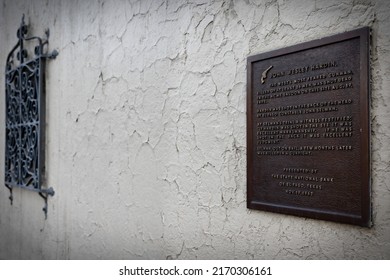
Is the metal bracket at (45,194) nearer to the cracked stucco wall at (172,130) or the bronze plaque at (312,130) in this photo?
the cracked stucco wall at (172,130)

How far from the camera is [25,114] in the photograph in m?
3.83

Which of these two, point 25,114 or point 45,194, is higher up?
point 25,114

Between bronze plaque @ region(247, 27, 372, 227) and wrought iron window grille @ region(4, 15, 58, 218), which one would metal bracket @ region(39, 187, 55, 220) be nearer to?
wrought iron window grille @ region(4, 15, 58, 218)

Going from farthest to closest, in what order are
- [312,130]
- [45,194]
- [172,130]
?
[45,194], [172,130], [312,130]

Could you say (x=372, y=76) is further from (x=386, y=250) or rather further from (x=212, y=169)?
(x=212, y=169)

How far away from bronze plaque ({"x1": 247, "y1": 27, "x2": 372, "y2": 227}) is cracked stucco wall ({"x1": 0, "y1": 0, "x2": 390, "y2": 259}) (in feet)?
0.18

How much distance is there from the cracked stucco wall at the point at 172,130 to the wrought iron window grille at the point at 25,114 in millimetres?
115

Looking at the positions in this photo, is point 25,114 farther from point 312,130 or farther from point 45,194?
point 312,130

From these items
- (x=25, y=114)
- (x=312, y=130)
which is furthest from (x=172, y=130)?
(x=25, y=114)

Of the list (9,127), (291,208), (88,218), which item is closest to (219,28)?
(291,208)

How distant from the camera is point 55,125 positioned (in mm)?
3520

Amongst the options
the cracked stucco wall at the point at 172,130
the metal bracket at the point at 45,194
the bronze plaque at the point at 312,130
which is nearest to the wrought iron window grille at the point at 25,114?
the metal bracket at the point at 45,194

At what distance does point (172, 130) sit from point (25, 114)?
2111 mm

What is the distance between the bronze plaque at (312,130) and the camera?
1.56m
